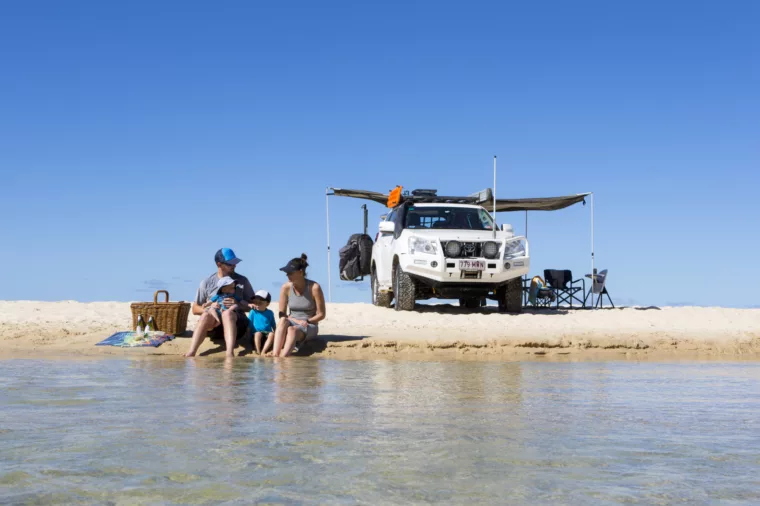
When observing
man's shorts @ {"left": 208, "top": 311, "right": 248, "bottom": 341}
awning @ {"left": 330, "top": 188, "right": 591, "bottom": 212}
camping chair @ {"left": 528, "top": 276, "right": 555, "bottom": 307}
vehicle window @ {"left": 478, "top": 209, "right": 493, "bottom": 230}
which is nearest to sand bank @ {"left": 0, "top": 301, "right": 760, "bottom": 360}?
man's shorts @ {"left": 208, "top": 311, "right": 248, "bottom": 341}

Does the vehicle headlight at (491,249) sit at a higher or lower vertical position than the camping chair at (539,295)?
higher

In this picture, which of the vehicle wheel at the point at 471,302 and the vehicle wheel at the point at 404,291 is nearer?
the vehicle wheel at the point at 404,291

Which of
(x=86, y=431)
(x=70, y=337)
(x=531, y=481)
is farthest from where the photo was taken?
(x=70, y=337)

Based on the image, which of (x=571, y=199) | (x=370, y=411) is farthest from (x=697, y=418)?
(x=571, y=199)

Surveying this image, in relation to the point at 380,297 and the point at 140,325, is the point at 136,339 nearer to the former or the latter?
the point at 140,325

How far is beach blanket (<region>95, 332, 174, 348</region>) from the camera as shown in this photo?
9758 mm

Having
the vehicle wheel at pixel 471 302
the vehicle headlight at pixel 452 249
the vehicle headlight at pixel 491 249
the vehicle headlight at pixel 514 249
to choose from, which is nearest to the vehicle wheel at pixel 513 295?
the vehicle headlight at pixel 514 249

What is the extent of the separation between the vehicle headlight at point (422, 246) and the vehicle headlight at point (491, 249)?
2.77 ft

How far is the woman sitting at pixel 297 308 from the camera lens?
9086 mm

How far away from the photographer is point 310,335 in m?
9.42

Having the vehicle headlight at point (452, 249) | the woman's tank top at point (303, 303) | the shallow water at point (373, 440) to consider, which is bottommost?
the shallow water at point (373, 440)

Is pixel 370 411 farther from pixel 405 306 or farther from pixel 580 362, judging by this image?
pixel 405 306

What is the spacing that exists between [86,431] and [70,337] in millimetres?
7338

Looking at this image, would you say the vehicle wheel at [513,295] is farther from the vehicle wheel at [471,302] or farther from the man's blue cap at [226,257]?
the man's blue cap at [226,257]
